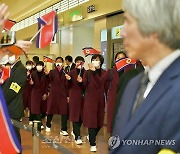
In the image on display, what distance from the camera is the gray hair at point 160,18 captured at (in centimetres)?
112

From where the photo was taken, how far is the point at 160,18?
1135 mm

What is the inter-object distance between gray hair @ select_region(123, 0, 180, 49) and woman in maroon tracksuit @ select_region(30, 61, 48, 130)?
7.75 meters

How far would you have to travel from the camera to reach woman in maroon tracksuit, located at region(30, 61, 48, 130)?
8.82 meters

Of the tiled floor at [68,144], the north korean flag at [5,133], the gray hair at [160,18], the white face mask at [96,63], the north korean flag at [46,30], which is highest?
the north korean flag at [46,30]

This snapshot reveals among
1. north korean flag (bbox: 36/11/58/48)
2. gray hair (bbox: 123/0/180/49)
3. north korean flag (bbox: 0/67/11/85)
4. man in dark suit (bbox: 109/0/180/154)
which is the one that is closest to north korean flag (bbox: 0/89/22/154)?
man in dark suit (bbox: 109/0/180/154)

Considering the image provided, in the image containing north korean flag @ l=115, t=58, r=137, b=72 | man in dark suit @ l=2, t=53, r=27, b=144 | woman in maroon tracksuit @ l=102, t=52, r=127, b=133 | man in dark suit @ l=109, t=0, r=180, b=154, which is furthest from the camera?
woman in maroon tracksuit @ l=102, t=52, r=127, b=133

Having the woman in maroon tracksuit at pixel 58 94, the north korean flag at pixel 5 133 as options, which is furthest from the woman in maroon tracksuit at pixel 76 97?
the north korean flag at pixel 5 133

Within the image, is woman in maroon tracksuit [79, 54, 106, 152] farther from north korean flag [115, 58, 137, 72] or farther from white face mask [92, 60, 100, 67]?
north korean flag [115, 58, 137, 72]

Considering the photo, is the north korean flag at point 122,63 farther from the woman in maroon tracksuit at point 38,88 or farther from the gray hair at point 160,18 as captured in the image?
the gray hair at point 160,18

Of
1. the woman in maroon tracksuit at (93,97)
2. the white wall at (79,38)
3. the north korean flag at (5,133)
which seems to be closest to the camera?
the north korean flag at (5,133)

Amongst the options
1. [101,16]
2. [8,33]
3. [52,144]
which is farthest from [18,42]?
[101,16]

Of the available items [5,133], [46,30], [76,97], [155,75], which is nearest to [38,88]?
[76,97]

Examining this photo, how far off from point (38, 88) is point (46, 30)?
4.72 meters

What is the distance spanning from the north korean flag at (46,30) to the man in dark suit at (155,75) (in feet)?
9.92
